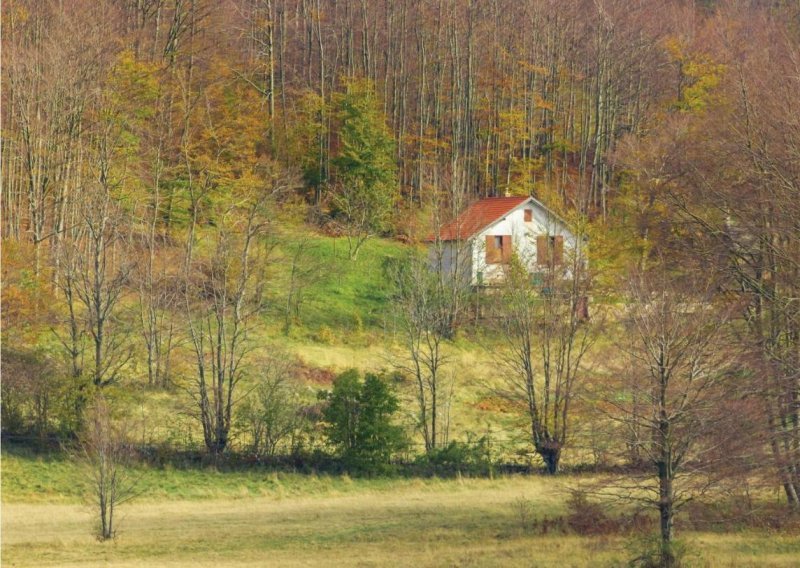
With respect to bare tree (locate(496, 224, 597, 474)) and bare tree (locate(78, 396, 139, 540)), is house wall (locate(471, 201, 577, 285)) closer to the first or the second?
bare tree (locate(496, 224, 597, 474))

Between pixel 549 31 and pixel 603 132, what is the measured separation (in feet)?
25.3

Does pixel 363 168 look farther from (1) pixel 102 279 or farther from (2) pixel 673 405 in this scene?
(2) pixel 673 405

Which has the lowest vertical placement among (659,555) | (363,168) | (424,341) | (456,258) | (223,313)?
(659,555)

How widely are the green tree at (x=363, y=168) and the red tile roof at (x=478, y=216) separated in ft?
15.3

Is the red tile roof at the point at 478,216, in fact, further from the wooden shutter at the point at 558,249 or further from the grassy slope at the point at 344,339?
the wooden shutter at the point at 558,249

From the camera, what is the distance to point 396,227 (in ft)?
182

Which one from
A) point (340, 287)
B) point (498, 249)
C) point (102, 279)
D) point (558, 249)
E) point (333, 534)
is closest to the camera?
point (333, 534)

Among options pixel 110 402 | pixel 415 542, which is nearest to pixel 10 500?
pixel 110 402

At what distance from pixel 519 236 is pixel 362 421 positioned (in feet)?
69.4

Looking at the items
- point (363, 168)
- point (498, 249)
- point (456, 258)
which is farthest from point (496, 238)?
point (363, 168)

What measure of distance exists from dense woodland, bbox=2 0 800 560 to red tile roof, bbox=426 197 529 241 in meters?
1.08

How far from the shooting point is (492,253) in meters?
48.8

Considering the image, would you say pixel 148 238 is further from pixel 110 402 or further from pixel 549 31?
pixel 549 31

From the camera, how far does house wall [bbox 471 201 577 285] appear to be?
4709cm
